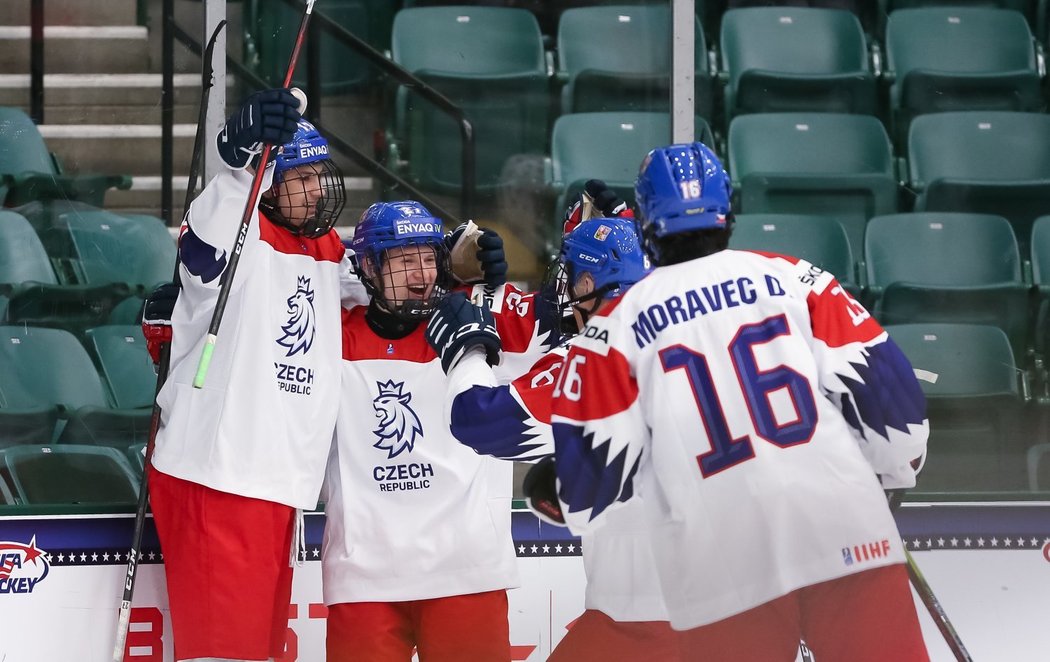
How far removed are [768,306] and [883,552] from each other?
40 cm

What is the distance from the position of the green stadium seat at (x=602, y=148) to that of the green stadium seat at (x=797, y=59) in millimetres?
445

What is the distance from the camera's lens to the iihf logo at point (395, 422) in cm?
281

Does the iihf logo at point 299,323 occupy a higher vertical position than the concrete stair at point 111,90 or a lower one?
lower

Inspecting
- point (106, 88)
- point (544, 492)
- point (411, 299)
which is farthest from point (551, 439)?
point (106, 88)

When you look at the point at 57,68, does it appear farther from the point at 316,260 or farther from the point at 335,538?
the point at 335,538

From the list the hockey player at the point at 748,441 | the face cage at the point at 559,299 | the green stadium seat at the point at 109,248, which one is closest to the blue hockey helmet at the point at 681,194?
the hockey player at the point at 748,441

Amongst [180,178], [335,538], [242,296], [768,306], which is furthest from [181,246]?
[768,306]

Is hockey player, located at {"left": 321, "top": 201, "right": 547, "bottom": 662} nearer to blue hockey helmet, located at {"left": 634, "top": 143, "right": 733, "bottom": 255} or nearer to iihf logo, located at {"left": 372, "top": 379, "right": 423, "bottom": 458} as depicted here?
iihf logo, located at {"left": 372, "top": 379, "right": 423, "bottom": 458}

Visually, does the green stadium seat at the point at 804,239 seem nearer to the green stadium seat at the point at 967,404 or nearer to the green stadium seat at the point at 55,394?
the green stadium seat at the point at 967,404

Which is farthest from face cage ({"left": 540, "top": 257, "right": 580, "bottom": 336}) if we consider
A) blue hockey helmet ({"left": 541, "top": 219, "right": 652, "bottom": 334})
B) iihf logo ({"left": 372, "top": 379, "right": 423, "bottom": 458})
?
iihf logo ({"left": 372, "top": 379, "right": 423, "bottom": 458})

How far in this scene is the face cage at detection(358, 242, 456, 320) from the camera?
280cm

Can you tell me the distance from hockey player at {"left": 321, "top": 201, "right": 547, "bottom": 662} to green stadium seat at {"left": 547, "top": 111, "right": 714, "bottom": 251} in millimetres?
Result: 1053

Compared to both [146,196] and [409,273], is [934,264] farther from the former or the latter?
[146,196]

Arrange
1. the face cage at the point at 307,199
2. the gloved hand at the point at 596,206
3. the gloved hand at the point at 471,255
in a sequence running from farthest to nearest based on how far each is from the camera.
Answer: the gloved hand at the point at 596,206 < the gloved hand at the point at 471,255 < the face cage at the point at 307,199
